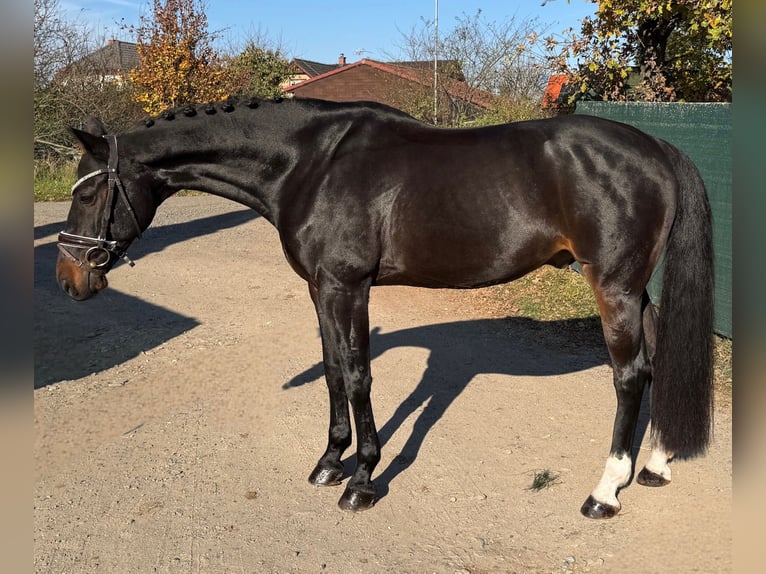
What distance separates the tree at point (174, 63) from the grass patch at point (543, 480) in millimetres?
16632

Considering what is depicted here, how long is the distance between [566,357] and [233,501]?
3.40m

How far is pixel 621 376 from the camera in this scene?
3.36 m

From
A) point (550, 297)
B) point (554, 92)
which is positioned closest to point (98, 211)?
point (550, 297)

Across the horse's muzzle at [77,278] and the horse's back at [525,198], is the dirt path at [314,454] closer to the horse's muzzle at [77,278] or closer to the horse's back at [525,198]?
the horse's muzzle at [77,278]

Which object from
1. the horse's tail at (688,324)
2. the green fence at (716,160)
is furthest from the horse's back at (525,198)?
the green fence at (716,160)

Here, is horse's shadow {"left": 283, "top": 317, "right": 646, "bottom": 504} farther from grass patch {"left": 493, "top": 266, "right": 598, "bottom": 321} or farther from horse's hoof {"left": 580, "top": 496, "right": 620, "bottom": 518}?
horse's hoof {"left": 580, "top": 496, "right": 620, "bottom": 518}

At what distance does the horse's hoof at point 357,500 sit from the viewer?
3.44 m

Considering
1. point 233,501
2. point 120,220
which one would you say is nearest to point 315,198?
point 120,220

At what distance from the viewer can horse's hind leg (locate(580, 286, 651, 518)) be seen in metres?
3.26

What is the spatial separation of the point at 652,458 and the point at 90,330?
539 cm
